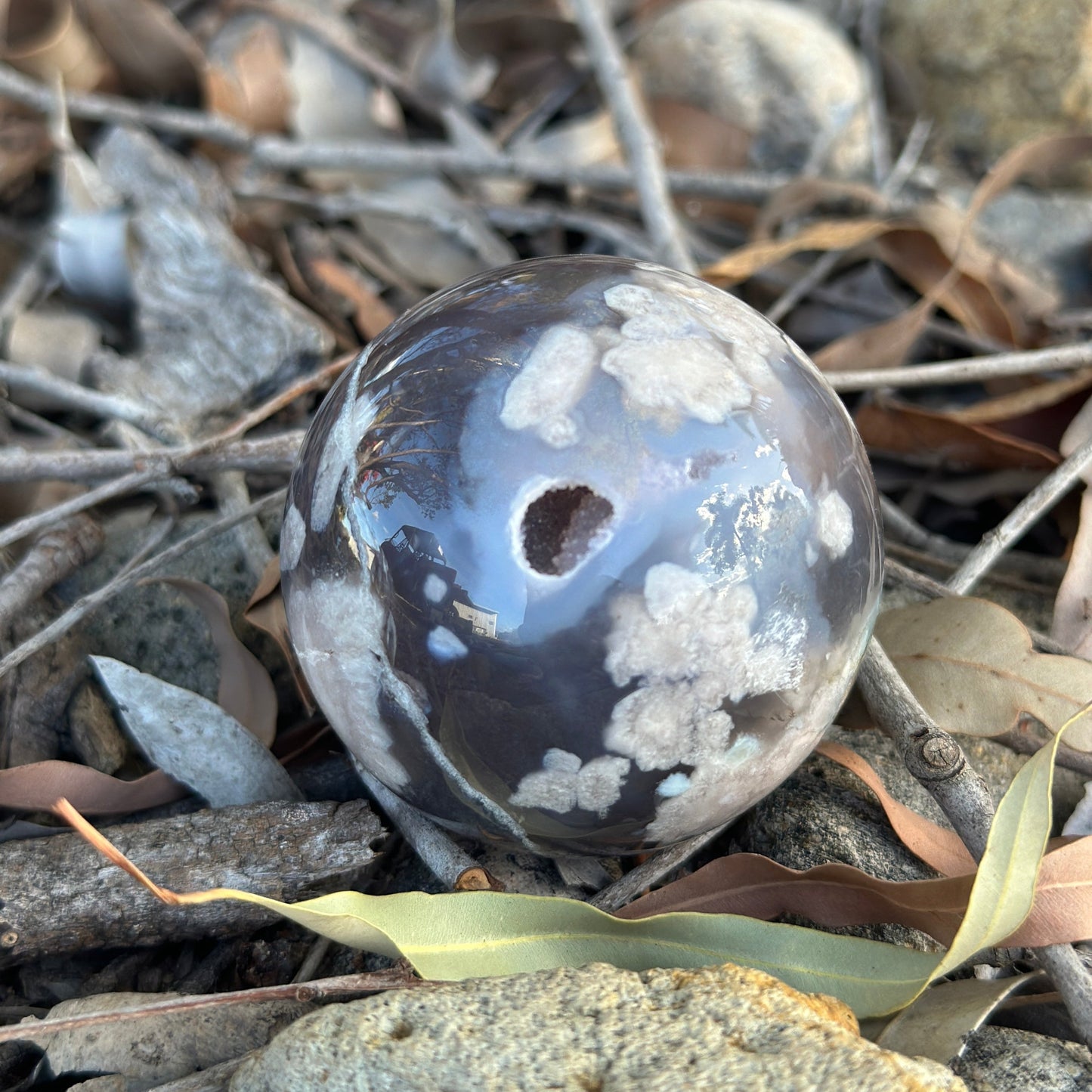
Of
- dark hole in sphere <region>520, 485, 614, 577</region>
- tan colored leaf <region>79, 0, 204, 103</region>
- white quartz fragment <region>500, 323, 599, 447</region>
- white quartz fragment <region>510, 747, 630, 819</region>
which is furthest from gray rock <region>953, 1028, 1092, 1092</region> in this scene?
tan colored leaf <region>79, 0, 204, 103</region>

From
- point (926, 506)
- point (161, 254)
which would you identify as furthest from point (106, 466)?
point (926, 506)

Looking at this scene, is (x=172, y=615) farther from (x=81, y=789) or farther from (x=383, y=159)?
(x=383, y=159)

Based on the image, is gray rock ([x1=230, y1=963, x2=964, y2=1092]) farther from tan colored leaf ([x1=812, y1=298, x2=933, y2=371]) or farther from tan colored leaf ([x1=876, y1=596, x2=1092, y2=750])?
tan colored leaf ([x1=812, y1=298, x2=933, y2=371])

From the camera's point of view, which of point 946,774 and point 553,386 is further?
point 946,774

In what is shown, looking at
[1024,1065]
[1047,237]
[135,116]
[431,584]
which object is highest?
[135,116]

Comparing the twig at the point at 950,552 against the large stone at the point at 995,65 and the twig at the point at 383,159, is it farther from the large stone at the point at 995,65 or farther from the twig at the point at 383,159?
the large stone at the point at 995,65

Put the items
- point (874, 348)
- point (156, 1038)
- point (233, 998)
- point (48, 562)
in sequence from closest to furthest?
point (233, 998)
point (156, 1038)
point (48, 562)
point (874, 348)

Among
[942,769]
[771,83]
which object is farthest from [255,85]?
[942,769]
